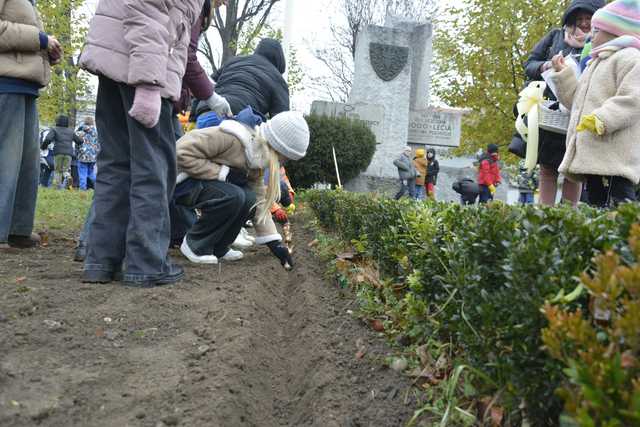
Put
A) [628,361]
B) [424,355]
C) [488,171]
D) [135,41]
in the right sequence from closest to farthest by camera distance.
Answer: [628,361]
[424,355]
[135,41]
[488,171]

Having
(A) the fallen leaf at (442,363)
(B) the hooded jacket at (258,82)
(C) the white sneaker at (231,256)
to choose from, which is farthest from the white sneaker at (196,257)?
(A) the fallen leaf at (442,363)

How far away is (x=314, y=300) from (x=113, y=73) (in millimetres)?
1767

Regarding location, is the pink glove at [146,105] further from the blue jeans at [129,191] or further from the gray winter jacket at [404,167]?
the gray winter jacket at [404,167]

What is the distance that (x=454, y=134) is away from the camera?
15734 mm

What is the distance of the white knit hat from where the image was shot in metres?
4.11

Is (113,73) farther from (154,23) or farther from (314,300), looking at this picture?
(314,300)

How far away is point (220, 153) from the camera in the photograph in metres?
4.22

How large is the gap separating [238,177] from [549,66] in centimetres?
273

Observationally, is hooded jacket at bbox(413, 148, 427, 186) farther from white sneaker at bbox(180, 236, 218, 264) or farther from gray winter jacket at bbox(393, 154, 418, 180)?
white sneaker at bbox(180, 236, 218, 264)

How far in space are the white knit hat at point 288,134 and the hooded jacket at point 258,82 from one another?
1046 millimetres

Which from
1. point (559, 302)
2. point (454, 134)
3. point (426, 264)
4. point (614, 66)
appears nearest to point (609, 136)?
point (614, 66)

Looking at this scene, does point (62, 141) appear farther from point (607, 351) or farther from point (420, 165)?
point (607, 351)

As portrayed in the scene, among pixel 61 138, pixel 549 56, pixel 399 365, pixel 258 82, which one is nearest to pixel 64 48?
pixel 61 138

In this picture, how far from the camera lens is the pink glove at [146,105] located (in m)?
2.94
